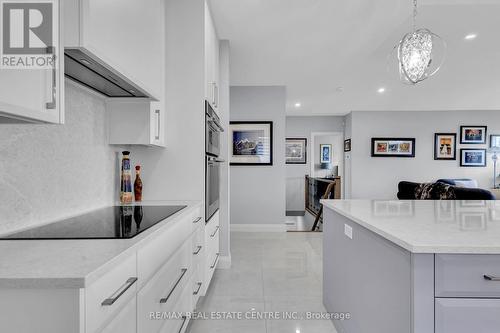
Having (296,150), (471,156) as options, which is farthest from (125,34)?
(471,156)

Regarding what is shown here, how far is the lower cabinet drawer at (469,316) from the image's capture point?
94 centimetres

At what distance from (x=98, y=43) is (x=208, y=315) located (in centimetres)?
194

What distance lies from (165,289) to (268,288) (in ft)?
4.85

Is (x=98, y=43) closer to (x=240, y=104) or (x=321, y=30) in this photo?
(x=321, y=30)

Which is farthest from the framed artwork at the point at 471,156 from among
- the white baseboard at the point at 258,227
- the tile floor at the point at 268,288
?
the tile floor at the point at 268,288

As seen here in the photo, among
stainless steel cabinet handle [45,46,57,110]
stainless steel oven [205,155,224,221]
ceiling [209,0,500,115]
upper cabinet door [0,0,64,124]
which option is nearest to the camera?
upper cabinet door [0,0,64,124]

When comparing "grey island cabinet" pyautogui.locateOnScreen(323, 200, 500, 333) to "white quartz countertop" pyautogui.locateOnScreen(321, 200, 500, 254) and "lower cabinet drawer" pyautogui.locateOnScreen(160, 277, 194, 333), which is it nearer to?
"white quartz countertop" pyautogui.locateOnScreen(321, 200, 500, 254)

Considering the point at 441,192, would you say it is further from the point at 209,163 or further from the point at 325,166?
the point at 325,166

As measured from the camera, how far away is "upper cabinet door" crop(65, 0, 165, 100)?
3.35 ft

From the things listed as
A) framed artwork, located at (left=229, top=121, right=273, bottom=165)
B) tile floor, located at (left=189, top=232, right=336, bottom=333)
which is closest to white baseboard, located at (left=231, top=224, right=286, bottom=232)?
tile floor, located at (left=189, top=232, right=336, bottom=333)

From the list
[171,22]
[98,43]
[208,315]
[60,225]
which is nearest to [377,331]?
[208,315]

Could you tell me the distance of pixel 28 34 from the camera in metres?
0.88

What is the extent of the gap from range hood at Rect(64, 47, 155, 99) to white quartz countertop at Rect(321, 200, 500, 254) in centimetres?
140

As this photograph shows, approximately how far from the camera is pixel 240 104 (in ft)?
15.7
